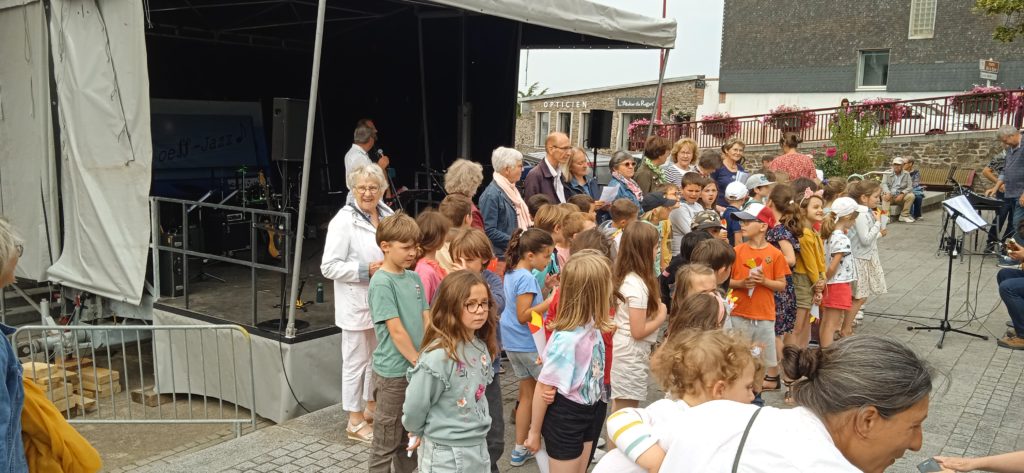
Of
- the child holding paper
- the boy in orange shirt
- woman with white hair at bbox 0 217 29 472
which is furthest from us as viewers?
the boy in orange shirt

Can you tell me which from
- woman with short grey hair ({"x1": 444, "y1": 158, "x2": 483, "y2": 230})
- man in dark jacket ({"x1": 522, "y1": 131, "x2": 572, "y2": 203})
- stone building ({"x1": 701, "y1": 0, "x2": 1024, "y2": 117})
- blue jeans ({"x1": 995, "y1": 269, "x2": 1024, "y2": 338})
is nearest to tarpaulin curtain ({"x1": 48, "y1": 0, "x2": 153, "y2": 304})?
woman with short grey hair ({"x1": 444, "y1": 158, "x2": 483, "y2": 230})

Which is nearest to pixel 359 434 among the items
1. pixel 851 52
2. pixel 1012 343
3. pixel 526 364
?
pixel 526 364

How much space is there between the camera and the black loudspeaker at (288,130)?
6.68 meters

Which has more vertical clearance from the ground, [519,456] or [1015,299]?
[1015,299]

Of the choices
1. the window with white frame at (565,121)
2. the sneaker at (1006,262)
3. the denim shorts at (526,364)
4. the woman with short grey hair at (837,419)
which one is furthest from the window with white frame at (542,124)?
the woman with short grey hair at (837,419)

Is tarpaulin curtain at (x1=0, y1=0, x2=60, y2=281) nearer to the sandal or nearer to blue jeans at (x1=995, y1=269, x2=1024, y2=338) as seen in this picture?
the sandal

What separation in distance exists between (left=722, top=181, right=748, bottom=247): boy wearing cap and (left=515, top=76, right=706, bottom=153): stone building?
23.9 m

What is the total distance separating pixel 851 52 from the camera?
28281 mm

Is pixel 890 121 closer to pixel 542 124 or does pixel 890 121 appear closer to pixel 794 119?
pixel 794 119

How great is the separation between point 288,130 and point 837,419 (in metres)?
5.69

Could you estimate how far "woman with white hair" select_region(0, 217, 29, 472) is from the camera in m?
2.48

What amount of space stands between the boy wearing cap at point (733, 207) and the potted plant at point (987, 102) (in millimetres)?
15768

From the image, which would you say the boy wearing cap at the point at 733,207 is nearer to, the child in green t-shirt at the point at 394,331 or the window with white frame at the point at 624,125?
the child in green t-shirt at the point at 394,331

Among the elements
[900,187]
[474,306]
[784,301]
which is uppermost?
[474,306]
